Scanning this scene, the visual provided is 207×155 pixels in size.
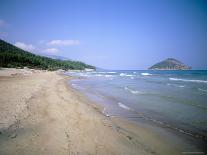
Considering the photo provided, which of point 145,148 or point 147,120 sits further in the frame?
point 147,120

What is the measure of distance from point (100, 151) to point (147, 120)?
520 centimetres

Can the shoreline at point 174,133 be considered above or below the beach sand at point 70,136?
below

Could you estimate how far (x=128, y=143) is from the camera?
21.8 feet

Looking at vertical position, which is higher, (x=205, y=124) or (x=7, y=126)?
(x=7, y=126)

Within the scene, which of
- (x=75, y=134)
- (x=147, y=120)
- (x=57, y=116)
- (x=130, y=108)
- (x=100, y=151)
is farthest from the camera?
(x=130, y=108)

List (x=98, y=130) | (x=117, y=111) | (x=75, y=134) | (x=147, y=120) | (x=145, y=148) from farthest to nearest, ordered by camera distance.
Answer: (x=117, y=111) → (x=147, y=120) → (x=98, y=130) → (x=75, y=134) → (x=145, y=148)

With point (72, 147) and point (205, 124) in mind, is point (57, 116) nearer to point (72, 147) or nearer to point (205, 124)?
point (72, 147)

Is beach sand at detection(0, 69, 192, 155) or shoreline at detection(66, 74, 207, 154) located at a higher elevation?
beach sand at detection(0, 69, 192, 155)

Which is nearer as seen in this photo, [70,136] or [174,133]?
[70,136]

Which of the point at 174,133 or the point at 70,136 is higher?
the point at 70,136

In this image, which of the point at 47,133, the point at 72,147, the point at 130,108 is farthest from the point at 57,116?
the point at 130,108

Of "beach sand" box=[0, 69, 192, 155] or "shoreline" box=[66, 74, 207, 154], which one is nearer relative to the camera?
"beach sand" box=[0, 69, 192, 155]

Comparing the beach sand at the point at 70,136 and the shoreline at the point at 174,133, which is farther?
the shoreline at the point at 174,133

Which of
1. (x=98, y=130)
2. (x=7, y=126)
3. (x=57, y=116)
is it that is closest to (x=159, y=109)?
(x=98, y=130)
